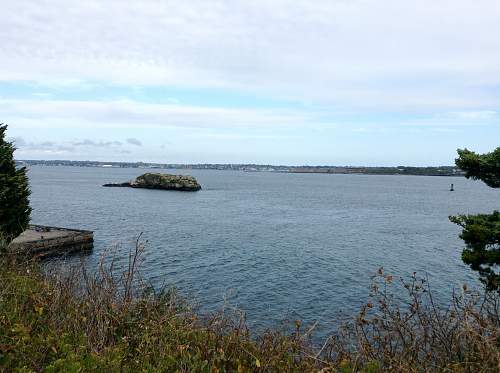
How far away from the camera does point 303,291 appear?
3109cm

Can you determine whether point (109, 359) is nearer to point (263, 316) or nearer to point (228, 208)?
point (263, 316)

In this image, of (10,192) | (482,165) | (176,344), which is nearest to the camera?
(176,344)

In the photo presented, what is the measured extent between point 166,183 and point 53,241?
328 ft

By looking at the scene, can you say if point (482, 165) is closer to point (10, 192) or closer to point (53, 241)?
point (10, 192)

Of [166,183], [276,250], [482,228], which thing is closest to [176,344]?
[482,228]

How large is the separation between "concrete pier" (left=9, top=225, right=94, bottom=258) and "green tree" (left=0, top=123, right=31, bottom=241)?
5547mm

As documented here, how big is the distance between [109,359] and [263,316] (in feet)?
66.8

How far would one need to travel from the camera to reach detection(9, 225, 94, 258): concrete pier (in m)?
41.0

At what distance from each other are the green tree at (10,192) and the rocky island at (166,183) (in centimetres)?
10398

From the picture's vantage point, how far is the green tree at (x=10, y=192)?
109 feet

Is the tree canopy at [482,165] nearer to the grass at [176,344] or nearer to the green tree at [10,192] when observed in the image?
the grass at [176,344]

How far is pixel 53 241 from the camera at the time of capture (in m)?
43.1

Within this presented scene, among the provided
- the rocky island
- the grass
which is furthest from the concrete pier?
the rocky island

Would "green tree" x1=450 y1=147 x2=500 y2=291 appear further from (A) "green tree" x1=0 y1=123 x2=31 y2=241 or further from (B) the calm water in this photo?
(A) "green tree" x1=0 y1=123 x2=31 y2=241
